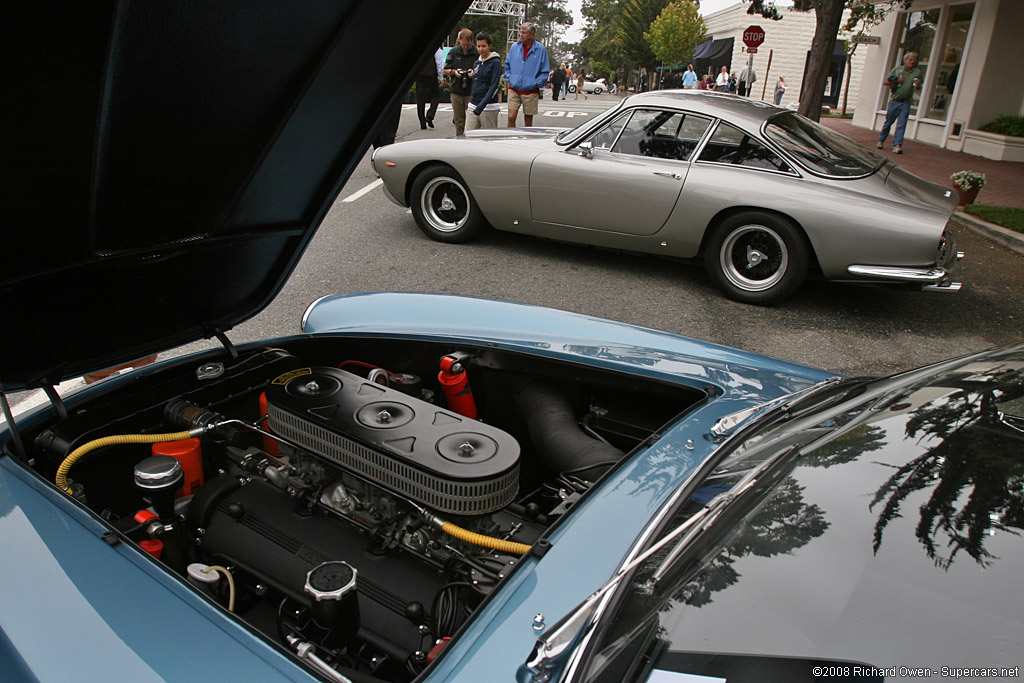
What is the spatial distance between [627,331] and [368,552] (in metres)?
1.31

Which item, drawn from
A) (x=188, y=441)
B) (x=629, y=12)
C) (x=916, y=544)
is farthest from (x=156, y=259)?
(x=629, y=12)

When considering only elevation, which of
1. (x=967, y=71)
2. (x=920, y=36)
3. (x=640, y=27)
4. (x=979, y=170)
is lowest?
(x=979, y=170)

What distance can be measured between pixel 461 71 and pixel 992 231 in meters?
6.98

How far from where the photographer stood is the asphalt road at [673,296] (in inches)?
181

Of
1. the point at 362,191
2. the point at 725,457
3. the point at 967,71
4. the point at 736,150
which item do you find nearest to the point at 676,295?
the point at 736,150

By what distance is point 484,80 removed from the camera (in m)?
9.46

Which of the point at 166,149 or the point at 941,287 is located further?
the point at 941,287

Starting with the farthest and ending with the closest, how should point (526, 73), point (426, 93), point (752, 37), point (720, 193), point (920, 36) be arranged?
point (752, 37), point (920, 36), point (426, 93), point (526, 73), point (720, 193)

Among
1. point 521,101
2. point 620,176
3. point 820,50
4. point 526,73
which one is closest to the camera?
point 620,176

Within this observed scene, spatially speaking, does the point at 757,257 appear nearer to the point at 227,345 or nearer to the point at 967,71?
the point at 227,345

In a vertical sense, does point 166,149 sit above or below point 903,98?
below

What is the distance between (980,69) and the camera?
13.0m

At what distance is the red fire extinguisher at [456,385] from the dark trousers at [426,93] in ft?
38.4

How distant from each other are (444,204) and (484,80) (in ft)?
12.3
